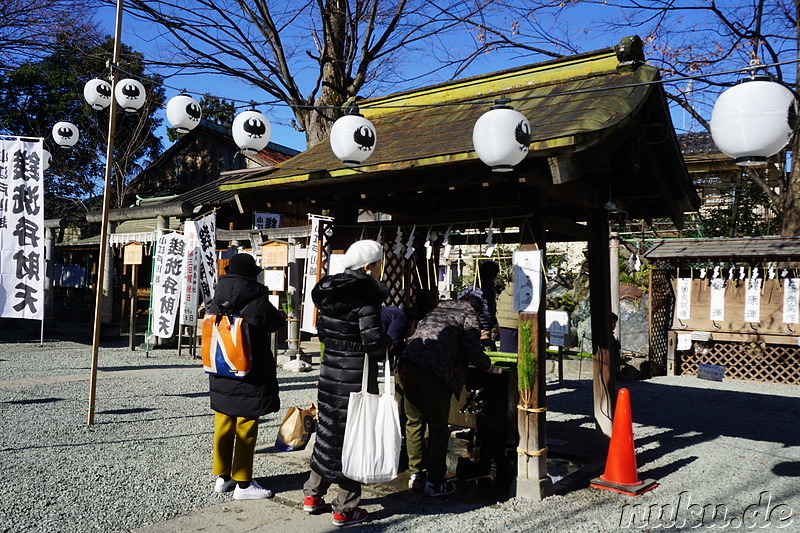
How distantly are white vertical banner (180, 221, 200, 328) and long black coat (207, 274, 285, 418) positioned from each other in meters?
7.39

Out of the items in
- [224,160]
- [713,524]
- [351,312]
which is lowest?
[713,524]

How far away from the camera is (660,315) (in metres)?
13.6

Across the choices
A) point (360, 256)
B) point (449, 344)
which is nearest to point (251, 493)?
point (449, 344)

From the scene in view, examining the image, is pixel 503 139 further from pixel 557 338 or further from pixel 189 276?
pixel 189 276

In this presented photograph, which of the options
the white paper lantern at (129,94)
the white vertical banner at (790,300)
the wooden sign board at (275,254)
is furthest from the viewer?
the white vertical banner at (790,300)

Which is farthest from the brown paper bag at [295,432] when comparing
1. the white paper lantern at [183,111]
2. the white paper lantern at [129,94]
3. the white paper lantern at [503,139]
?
the white paper lantern at [129,94]

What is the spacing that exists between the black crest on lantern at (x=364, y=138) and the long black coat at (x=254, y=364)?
5.55 ft

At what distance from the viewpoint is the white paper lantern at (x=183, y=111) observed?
27.8ft

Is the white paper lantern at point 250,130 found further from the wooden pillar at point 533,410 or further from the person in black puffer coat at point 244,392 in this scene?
the wooden pillar at point 533,410

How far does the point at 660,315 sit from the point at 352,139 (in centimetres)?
1044

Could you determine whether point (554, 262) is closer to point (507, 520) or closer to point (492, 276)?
point (492, 276)

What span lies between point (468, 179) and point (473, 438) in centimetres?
269

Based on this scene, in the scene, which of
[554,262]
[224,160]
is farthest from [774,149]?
[224,160]

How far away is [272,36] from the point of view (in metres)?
14.6
